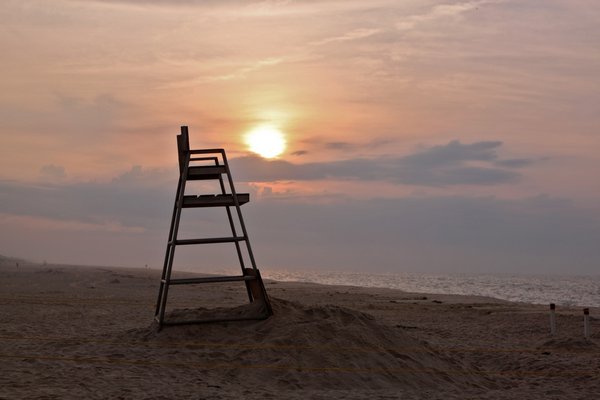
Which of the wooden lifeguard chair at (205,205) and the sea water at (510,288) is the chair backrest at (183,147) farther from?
the sea water at (510,288)

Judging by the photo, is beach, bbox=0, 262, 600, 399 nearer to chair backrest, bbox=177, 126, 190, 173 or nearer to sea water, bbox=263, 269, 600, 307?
chair backrest, bbox=177, 126, 190, 173

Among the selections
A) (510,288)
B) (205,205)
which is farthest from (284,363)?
(510,288)

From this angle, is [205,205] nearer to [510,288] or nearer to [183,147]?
[183,147]

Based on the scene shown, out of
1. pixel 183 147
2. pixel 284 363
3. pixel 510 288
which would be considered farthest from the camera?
pixel 510 288

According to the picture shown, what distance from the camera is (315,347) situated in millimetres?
11609

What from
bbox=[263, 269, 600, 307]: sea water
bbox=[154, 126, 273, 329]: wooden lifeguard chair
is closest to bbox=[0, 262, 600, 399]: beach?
bbox=[154, 126, 273, 329]: wooden lifeguard chair

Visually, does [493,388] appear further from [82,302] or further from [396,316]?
[82,302]

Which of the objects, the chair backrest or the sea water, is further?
the sea water

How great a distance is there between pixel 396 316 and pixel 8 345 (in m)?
14.5

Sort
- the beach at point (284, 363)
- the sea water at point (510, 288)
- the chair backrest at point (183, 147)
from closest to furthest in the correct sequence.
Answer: the beach at point (284, 363), the chair backrest at point (183, 147), the sea water at point (510, 288)

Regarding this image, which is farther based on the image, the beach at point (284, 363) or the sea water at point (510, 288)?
the sea water at point (510, 288)

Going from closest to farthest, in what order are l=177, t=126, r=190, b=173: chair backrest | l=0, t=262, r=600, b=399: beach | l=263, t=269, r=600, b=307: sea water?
l=0, t=262, r=600, b=399: beach → l=177, t=126, r=190, b=173: chair backrest → l=263, t=269, r=600, b=307: sea water

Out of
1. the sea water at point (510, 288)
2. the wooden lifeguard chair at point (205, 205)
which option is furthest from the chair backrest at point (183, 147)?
the sea water at point (510, 288)

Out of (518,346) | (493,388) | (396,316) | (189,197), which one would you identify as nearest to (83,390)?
(189,197)
